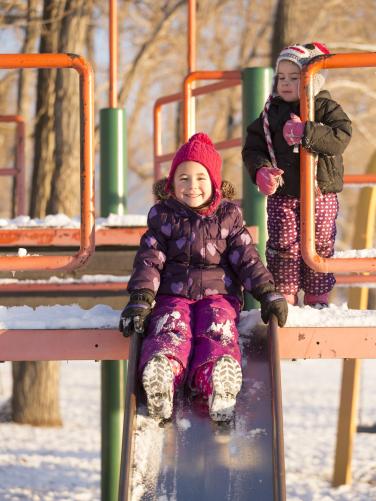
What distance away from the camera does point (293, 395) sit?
12445 mm

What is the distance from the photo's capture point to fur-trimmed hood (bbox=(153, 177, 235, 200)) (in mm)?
3850

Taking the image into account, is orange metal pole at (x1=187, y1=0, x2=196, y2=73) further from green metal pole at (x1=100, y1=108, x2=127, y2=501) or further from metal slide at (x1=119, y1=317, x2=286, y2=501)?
metal slide at (x1=119, y1=317, x2=286, y2=501)

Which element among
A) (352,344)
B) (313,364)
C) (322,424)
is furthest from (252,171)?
(313,364)

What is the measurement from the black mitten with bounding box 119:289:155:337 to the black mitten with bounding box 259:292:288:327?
0.40 metres

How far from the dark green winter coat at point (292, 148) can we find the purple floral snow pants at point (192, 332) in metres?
0.71

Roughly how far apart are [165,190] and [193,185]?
135 mm

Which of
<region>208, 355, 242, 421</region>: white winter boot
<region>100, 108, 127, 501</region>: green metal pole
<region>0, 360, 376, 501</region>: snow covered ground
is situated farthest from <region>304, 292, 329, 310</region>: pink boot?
<region>0, 360, 376, 501</region>: snow covered ground

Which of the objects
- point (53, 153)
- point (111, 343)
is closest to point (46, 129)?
point (53, 153)

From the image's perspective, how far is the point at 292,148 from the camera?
162 inches

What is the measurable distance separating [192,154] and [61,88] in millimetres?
5898

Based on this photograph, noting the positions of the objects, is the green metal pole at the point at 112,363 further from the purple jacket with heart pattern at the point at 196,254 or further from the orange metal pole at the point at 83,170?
the purple jacket with heart pattern at the point at 196,254

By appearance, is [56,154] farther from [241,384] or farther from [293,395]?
[241,384]

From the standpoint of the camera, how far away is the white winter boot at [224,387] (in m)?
3.34

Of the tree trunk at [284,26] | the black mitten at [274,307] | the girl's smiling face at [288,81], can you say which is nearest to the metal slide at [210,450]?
the black mitten at [274,307]
